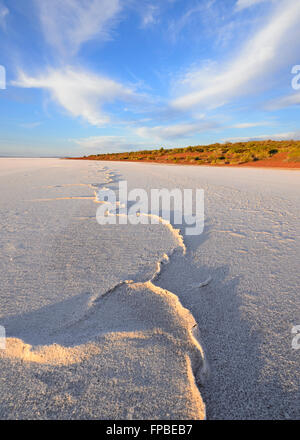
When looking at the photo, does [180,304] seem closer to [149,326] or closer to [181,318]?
[181,318]

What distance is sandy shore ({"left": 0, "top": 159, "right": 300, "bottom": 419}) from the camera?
2.07 ft

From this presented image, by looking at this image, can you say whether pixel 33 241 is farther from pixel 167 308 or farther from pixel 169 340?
pixel 169 340

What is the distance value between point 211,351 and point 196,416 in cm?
22

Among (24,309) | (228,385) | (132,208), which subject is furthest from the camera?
(132,208)

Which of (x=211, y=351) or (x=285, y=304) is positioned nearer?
(x=211, y=351)

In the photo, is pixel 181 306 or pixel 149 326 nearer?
pixel 149 326

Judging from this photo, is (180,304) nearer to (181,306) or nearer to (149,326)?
(181,306)

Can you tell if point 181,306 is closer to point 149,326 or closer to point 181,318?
point 181,318

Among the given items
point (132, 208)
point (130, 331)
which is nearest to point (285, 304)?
point (130, 331)

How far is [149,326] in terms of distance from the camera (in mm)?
905

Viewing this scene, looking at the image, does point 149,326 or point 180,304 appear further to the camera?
point 180,304

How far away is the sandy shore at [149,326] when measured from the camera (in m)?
0.63

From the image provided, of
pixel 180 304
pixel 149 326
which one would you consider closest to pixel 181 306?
pixel 180 304
